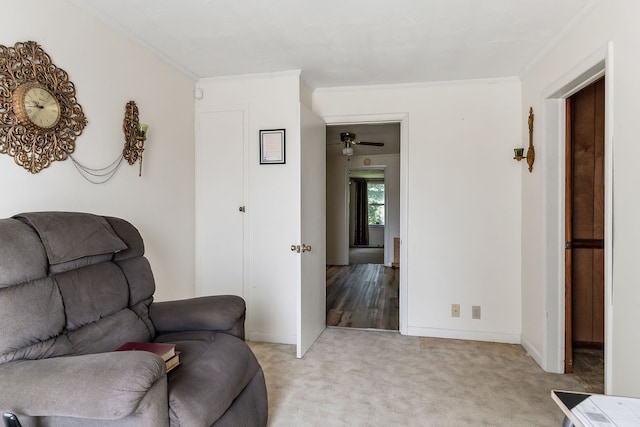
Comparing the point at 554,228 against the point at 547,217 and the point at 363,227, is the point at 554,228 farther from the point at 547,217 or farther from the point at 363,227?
the point at 363,227

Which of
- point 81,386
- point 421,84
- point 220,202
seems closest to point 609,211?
point 421,84

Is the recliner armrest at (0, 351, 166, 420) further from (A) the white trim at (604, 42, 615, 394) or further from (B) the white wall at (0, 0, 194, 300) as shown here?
(A) the white trim at (604, 42, 615, 394)

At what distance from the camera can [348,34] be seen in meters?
2.39

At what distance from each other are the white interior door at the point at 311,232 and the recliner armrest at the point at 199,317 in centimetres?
86

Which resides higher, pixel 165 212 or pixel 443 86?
pixel 443 86

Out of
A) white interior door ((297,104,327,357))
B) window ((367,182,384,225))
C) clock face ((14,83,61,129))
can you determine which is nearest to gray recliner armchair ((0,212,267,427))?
clock face ((14,83,61,129))

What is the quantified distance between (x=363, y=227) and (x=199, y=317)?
9.43 metres

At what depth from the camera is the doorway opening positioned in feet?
14.1

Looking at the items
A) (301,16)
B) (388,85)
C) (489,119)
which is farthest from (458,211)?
(301,16)

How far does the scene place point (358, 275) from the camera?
648 cm

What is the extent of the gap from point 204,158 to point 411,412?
2.58 meters

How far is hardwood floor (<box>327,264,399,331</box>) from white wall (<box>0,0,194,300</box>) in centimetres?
173

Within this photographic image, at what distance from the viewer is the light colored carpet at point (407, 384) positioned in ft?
6.72

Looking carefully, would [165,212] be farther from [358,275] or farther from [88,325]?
[358,275]
